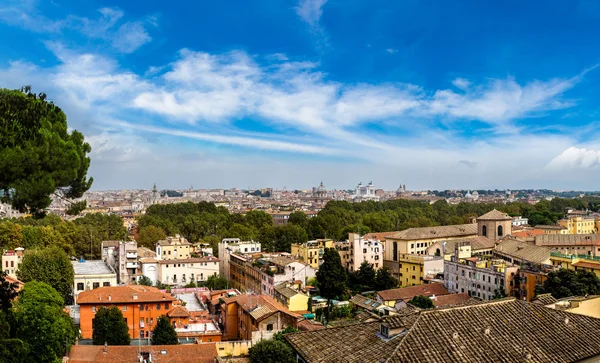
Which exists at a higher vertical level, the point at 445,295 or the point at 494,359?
the point at 494,359

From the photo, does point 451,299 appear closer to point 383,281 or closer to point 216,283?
point 383,281

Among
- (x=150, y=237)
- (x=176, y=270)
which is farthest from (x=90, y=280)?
(x=150, y=237)

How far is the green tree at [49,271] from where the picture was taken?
24.5 m

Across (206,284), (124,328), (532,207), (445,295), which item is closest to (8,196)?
(124,328)

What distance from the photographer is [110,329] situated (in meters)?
18.1

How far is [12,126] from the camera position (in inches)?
297

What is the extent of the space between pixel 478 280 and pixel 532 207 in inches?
1735

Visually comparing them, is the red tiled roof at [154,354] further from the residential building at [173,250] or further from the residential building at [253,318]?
the residential building at [173,250]

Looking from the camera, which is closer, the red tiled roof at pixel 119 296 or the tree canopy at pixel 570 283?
the tree canopy at pixel 570 283

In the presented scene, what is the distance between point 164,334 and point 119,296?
462 cm

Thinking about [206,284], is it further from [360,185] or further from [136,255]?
[360,185]

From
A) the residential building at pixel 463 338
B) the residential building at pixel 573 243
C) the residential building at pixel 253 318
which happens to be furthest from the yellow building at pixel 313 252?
the residential building at pixel 463 338

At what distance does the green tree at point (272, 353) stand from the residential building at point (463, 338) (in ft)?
28.8

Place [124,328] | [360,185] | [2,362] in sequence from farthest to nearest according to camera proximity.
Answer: [360,185], [124,328], [2,362]
